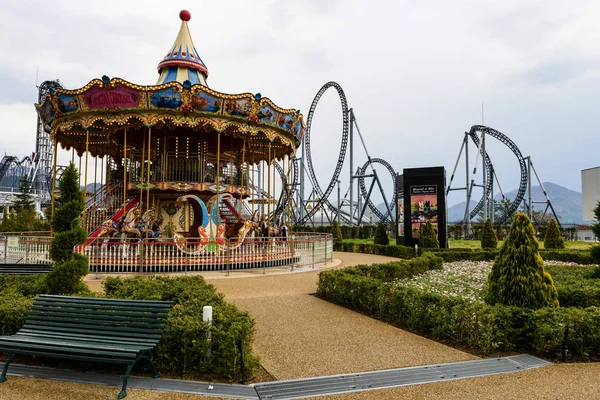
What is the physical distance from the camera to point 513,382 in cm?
421

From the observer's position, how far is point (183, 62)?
725 inches

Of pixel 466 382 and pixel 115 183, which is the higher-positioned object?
pixel 115 183

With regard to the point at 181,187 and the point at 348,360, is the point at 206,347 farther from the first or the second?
the point at 181,187

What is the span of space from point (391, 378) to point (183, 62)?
59.0 feet

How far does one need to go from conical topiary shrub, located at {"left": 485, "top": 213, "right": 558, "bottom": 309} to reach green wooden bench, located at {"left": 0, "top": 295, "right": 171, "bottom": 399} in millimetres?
5400

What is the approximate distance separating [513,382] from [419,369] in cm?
101

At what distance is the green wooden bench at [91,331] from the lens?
3.87 m

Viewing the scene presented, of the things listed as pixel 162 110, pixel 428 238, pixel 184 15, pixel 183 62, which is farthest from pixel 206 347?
pixel 184 15

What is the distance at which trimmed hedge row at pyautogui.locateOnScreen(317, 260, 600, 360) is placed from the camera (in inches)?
197

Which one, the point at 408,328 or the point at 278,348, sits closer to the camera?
the point at 278,348

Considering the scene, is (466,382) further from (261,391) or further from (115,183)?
(115,183)

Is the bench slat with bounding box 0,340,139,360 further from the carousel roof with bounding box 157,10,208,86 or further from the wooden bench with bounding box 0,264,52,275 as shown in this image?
the carousel roof with bounding box 157,10,208,86

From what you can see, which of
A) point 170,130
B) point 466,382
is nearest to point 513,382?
point 466,382

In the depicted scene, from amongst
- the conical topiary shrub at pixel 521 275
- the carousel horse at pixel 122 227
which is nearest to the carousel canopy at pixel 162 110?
the carousel horse at pixel 122 227
